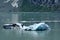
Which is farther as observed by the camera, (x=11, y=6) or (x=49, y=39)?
(x=11, y=6)

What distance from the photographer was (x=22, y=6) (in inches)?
2254

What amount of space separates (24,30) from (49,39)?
288cm

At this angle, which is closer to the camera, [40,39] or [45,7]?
[40,39]

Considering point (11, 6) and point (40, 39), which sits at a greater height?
point (40, 39)

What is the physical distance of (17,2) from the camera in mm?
56938

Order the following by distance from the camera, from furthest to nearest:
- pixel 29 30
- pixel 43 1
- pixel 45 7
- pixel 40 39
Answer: pixel 43 1 → pixel 45 7 → pixel 29 30 → pixel 40 39

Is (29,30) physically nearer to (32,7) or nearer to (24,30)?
(24,30)

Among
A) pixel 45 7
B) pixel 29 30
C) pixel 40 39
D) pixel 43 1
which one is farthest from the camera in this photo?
Answer: pixel 43 1

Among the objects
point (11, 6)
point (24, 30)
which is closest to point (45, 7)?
point (11, 6)

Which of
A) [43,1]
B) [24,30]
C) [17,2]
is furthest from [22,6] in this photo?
[24,30]

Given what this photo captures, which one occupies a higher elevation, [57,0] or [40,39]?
[40,39]

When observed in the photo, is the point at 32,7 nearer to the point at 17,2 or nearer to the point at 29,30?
the point at 17,2

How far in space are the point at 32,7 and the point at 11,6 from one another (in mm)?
4511

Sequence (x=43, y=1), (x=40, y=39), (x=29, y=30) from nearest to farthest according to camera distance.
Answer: (x=40, y=39)
(x=29, y=30)
(x=43, y=1)
